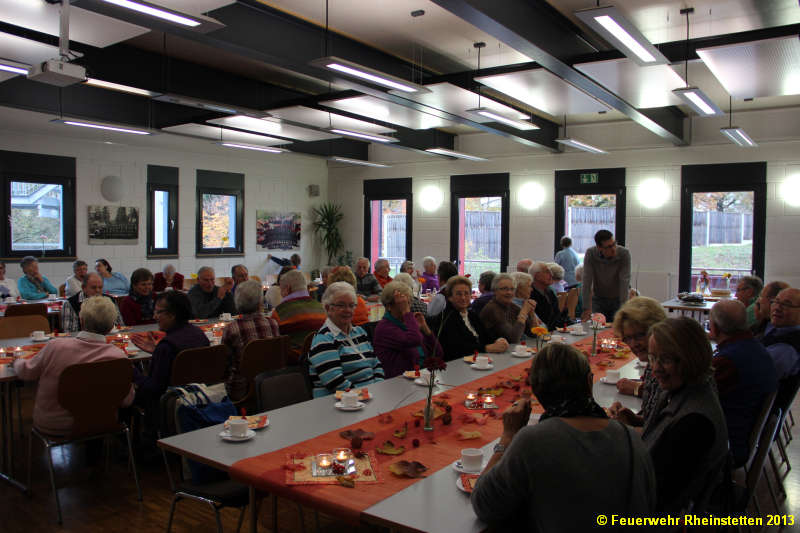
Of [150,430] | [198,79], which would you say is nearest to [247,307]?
[150,430]

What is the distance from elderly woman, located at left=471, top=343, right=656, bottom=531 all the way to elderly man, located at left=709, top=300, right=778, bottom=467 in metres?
1.48

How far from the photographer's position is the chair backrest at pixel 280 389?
318 centimetres

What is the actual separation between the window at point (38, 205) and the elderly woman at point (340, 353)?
797 cm

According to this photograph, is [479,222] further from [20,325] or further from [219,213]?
[20,325]

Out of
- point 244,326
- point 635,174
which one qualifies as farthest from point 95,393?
point 635,174

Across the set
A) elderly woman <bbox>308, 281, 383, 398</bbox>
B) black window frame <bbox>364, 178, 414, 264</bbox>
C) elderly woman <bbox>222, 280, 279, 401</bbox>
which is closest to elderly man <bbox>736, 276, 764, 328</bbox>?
elderly woman <bbox>308, 281, 383, 398</bbox>

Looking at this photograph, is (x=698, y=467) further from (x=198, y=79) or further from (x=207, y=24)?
(x=198, y=79)

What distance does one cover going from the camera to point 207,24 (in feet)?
12.7

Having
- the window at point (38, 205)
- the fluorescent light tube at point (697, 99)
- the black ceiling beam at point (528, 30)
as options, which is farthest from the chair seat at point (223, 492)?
the window at point (38, 205)

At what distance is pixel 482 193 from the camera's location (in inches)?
493

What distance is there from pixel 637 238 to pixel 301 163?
7.34 meters

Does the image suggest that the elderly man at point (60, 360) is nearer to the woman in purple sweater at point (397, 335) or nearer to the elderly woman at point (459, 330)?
the woman in purple sweater at point (397, 335)

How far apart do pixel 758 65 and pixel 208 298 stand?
607 cm

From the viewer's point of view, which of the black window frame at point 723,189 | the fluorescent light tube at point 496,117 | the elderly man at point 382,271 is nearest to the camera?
the fluorescent light tube at point 496,117
